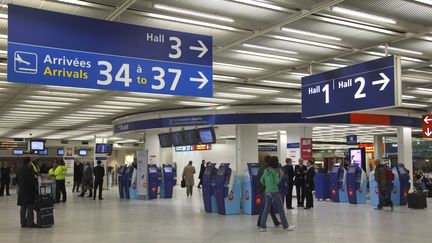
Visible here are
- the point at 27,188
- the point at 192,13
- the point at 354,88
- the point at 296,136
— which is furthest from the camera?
the point at 296,136

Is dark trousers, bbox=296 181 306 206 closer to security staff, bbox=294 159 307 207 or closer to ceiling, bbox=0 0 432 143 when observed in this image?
security staff, bbox=294 159 307 207

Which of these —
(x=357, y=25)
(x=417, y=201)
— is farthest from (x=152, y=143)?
(x=357, y=25)

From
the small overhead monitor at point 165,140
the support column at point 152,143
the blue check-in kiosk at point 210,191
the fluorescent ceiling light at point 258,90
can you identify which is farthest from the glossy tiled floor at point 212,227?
the support column at point 152,143

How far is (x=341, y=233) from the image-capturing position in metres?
9.06

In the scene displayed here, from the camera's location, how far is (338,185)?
16703 mm

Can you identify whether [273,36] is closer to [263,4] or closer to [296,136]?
[263,4]

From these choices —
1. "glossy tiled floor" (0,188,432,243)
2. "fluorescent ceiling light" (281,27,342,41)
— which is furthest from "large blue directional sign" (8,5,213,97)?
"glossy tiled floor" (0,188,432,243)

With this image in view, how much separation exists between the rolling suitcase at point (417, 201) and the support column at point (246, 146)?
7068 mm

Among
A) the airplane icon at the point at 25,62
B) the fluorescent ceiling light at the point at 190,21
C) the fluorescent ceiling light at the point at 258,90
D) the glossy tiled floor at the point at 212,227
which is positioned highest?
the fluorescent ceiling light at the point at 190,21

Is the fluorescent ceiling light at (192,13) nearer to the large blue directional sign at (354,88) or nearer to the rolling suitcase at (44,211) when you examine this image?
the large blue directional sign at (354,88)

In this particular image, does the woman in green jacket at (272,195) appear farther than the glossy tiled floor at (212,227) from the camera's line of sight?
Yes

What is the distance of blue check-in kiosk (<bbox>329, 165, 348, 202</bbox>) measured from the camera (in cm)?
1653

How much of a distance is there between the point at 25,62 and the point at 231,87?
32.8ft

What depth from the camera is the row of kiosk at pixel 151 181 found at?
19109 millimetres
